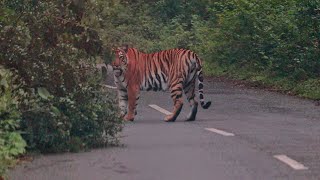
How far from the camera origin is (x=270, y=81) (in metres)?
26.9

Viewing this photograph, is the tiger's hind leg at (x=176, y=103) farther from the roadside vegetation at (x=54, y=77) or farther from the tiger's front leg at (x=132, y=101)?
the roadside vegetation at (x=54, y=77)

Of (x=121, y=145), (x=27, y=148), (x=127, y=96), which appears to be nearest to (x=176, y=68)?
(x=127, y=96)

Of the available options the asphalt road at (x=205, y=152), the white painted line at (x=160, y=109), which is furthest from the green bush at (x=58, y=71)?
the white painted line at (x=160, y=109)

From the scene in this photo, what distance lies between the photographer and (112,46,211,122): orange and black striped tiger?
1770 cm

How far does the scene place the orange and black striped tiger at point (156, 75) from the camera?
17.7 m

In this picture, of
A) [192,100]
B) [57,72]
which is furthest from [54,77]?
[192,100]

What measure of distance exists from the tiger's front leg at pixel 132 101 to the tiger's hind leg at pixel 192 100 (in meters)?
1.10

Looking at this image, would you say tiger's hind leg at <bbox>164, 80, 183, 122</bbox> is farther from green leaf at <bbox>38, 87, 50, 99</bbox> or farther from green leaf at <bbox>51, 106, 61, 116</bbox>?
green leaf at <bbox>38, 87, 50, 99</bbox>

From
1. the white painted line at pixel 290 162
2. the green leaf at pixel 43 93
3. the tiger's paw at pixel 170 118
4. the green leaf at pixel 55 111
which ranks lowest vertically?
the tiger's paw at pixel 170 118

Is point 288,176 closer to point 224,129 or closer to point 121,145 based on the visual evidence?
point 121,145

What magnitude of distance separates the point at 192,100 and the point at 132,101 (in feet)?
4.41

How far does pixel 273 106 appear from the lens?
2111 cm

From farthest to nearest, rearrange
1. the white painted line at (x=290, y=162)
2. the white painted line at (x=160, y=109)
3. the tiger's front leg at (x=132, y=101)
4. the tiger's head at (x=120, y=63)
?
the white painted line at (x=160, y=109), the tiger's head at (x=120, y=63), the tiger's front leg at (x=132, y=101), the white painted line at (x=290, y=162)

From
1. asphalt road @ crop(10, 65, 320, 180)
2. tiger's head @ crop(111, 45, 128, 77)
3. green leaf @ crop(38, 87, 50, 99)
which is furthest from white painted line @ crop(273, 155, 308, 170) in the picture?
tiger's head @ crop(111, 45, 128, 77)
